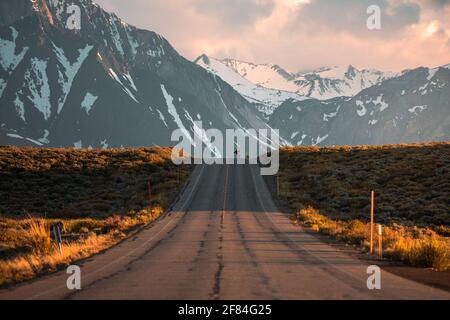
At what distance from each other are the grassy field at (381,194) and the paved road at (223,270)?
2472 millimetres

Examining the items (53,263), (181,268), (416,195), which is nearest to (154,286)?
(181,268)

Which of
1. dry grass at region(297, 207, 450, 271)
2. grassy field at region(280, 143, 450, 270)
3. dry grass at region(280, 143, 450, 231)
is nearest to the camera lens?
dry grass at region(297, 207, 450, 271)

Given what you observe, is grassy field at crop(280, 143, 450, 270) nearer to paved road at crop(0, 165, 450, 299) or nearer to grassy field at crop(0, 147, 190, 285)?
paved road at crop(0, 165, 450, 299)

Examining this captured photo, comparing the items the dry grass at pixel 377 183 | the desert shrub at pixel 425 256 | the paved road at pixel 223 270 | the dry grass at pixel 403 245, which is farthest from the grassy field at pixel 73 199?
the dry grass at pixel 377 183

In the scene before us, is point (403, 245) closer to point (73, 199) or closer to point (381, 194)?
point (381, 194)

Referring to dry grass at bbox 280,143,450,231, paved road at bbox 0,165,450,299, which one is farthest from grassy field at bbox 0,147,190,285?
dry grass at bbox 280,143,450,231

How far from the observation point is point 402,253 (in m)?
18.3

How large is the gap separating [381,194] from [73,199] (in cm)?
2770

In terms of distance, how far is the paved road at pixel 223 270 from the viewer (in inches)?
448

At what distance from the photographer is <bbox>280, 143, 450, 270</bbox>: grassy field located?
77.0 ft

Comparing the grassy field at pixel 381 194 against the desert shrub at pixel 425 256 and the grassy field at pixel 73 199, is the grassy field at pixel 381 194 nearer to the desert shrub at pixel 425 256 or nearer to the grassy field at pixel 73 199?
the desert shrub at pixel 425 256

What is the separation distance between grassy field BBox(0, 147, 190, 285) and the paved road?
164cm

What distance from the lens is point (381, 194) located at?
45250mm

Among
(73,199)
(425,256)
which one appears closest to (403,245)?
(425,256)
